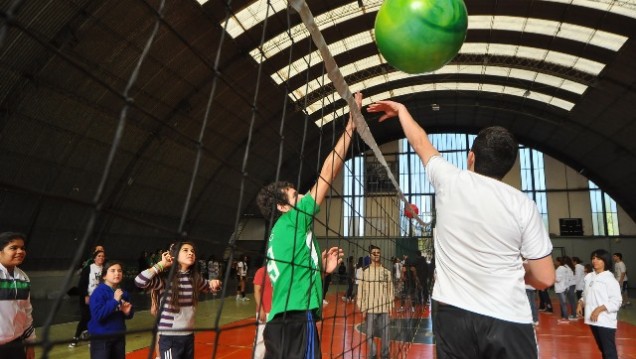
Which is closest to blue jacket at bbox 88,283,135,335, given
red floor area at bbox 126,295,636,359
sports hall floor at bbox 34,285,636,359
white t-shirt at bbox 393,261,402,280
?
sports hall floor at bbox 34,285,636,359

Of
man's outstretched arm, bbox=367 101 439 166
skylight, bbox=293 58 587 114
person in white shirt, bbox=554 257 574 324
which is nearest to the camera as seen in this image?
man's outstretched arm, bbox=367 101 439 166

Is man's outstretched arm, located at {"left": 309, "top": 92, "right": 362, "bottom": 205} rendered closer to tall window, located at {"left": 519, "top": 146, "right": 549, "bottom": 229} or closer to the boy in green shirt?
the boy in green shirt

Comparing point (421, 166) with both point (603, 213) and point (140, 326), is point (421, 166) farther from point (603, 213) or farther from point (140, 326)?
point (140, 326)

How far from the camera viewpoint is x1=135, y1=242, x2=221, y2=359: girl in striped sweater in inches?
128

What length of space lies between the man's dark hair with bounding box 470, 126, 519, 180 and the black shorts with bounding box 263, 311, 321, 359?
1.06 meters

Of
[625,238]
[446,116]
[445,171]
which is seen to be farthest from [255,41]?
[625,238]

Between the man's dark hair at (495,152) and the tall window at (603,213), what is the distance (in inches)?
963

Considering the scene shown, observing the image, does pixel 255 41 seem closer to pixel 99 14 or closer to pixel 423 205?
pixel 99 14

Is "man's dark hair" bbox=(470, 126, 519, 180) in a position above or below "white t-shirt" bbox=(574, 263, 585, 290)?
above

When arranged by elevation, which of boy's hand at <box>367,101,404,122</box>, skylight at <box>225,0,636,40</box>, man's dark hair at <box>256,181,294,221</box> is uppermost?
skylight at <box>225,0,636,40</box>

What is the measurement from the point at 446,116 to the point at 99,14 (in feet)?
56.7

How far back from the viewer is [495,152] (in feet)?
5.62

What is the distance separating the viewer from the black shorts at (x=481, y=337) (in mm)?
1534

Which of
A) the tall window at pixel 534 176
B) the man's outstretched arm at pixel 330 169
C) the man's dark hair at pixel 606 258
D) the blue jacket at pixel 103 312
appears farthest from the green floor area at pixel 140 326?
the tall window at pixel 534 176
